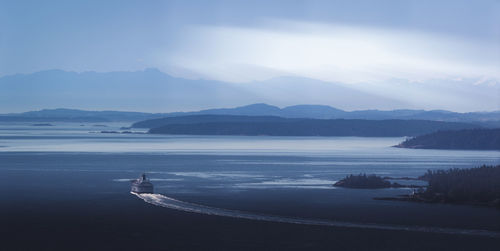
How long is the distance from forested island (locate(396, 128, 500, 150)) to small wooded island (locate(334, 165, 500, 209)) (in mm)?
55638

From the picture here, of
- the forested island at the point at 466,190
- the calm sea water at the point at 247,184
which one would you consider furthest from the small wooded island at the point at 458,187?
the calm sea water at the point at 247,184

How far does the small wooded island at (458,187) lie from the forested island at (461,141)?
55638mm

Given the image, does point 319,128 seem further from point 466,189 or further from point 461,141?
point 466,189

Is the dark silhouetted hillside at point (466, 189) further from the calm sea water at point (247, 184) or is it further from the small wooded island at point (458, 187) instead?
the calm sea water at point (247, 184)

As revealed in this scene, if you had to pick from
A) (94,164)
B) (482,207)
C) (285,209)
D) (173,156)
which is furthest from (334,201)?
(173,156)

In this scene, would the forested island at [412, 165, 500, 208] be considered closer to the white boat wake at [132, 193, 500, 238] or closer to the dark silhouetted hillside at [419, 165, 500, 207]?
the dark silhouetted hillside at [419, 165, 500, 207]

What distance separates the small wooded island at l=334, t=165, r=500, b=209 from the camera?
35750 mm

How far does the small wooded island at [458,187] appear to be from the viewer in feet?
117

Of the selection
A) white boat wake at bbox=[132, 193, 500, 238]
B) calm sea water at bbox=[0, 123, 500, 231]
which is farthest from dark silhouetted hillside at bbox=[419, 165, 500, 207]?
white boat wake at bbox=[132, 193, 500, 238]

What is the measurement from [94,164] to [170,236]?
3498 centimetres

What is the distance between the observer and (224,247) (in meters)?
24.8

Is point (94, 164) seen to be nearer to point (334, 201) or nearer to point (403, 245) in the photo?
point (334, 201)

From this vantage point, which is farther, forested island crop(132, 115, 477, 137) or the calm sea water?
forested island crop(132, 115, 477, 137)

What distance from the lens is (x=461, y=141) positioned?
9812 centimetres
